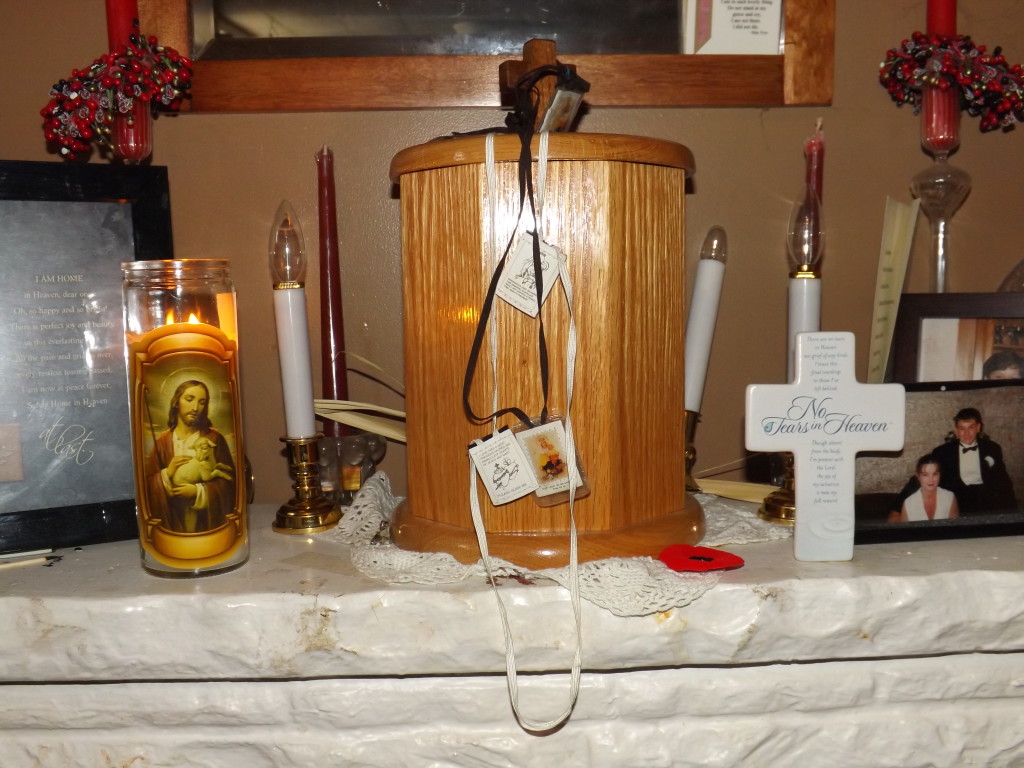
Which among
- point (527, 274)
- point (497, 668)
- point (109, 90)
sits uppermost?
point (109, 90)

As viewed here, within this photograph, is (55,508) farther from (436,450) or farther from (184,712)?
(436,450)

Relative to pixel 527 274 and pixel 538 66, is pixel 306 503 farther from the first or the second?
pixel 538 66

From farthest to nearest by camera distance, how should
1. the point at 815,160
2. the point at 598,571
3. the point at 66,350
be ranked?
the point at 815,160 < the point at 66,350 < the point at 598,571

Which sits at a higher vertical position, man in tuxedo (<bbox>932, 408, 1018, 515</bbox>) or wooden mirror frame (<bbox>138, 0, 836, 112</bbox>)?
wooden mirror frame (<bbox>138, 0, 836, 112</bbox>)

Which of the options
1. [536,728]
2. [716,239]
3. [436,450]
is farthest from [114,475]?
[716,239]

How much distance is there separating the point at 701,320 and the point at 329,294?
0.41 m

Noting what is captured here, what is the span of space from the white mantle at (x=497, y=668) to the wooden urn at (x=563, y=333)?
0.07 metres

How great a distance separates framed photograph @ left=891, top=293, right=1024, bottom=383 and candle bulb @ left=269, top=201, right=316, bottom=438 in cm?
62

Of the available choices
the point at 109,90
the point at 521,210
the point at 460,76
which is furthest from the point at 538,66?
the point at 109,90

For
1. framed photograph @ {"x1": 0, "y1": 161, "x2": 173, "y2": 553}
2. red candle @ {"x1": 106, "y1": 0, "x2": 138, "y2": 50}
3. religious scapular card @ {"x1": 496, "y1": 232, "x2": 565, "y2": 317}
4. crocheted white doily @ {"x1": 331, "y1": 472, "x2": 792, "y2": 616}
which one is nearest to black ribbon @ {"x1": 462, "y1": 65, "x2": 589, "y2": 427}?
religious scapular card @ {"x1": 496, "y1": 232, "x2": 565, "y2": 317}

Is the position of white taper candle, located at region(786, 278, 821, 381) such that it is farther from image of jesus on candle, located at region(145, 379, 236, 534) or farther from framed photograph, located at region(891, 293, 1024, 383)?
image of jesus on candle, located at region(145, 379, 236, 534)

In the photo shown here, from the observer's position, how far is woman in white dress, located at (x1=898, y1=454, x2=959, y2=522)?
0.77 metres

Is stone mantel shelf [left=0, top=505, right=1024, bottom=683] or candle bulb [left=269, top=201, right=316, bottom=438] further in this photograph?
candle bulb [left=269, top=201, right=316, bottom=438]

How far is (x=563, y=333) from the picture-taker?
2.25 feet
